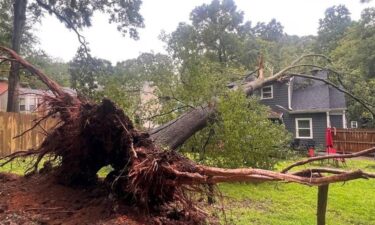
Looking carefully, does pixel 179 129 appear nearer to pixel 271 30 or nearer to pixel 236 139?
pixel 236 139

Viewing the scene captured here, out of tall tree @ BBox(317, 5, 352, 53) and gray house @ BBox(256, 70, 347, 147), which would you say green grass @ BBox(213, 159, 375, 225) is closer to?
gray house @ BBox(256, 70, 347, 147)

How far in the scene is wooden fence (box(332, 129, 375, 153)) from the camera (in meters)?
16.1

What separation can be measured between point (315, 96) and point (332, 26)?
31.5 metres

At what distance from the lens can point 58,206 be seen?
3.62m

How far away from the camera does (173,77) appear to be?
9.31 m

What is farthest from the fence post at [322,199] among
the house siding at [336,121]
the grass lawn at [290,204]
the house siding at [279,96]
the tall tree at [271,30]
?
the tall tree at [271,30]

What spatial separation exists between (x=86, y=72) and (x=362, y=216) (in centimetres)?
1223

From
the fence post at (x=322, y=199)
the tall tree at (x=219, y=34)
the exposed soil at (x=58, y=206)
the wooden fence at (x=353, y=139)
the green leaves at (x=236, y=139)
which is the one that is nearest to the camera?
the fence post at (x=322, y=199)

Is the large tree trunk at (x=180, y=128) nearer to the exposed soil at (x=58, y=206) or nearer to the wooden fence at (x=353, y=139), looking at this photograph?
the exposed soil at (x=58, y=206)

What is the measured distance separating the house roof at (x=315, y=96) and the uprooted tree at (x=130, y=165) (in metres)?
17.6

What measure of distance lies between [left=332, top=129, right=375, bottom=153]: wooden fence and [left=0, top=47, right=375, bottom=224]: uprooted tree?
45.8ft

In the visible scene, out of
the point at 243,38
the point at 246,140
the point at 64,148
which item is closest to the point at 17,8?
the point at 246,140

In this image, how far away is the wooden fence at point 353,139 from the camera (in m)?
16.1

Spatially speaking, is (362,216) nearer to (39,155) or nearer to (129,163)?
(129,163)
